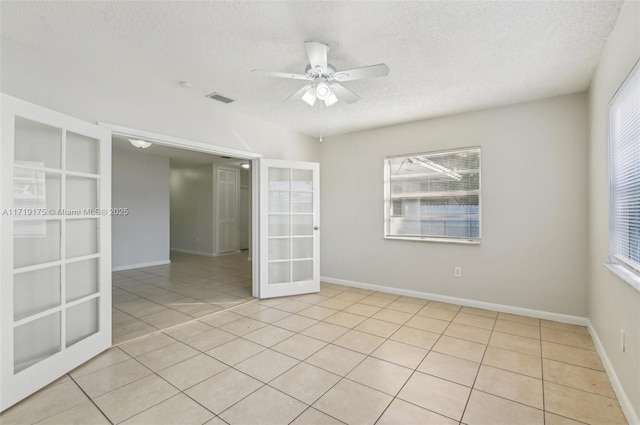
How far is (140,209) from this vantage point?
21.5 feet

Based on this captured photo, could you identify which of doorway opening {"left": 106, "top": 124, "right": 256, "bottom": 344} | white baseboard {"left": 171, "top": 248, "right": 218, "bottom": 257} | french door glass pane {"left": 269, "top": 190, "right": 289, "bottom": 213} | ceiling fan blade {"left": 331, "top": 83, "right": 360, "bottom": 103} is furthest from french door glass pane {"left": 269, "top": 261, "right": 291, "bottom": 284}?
white baseboard {"left": 171, "top": 248, "right": 218, "bottom": 257}

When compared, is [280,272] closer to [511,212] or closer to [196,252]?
[511,212]

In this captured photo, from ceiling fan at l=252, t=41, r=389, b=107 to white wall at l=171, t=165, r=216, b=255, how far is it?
20.5 feet

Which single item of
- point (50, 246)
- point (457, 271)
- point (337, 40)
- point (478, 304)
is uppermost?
point (337, 40)

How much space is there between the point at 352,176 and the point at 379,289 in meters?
1.87

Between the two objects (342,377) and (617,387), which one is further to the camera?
(342,377)

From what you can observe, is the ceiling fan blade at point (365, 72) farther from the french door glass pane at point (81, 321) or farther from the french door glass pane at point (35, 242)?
the french door glass pane at point (81, 321)

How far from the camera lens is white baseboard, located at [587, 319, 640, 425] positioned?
1702 millimetres

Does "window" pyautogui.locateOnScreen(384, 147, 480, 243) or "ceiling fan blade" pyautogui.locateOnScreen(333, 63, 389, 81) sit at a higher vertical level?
"ceiling fan blade" pyautogui.locateOnScreen(333, 63, 389, 81)

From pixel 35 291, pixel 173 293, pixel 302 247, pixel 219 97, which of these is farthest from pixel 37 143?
pixel 302 247

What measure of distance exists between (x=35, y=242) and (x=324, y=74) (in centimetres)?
249

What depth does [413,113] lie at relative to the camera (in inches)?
151

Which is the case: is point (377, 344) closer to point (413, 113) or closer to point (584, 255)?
point (584, 255)

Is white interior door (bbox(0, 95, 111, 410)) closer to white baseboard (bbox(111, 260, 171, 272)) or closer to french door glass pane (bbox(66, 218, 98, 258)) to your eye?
french door glass pane (bbox(66, 218, 98, 258))
